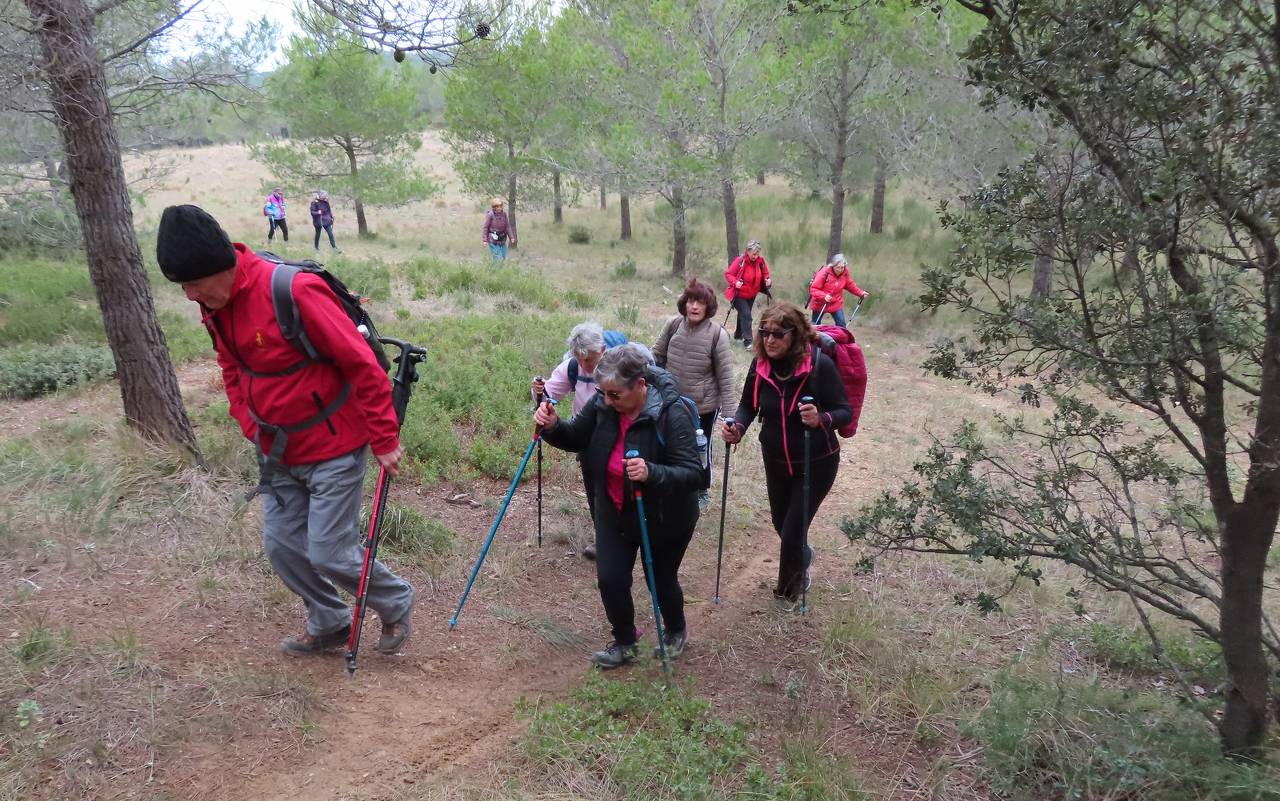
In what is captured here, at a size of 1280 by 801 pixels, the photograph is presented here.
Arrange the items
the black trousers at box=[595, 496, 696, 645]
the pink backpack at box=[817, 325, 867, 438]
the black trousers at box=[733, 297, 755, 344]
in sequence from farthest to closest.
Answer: the black trousers at box=[733, 297, 755, 344]
the pink backpack at box=[817, 325, 867, 438]
the black trousers at box=[595, 496, 696, 645]

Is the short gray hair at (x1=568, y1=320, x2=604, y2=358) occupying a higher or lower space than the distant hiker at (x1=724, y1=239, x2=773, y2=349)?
higher

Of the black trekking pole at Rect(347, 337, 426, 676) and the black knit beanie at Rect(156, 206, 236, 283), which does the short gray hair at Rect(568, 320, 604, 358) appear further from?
the black knit beanie at Rect(156, 206, 236, 283)

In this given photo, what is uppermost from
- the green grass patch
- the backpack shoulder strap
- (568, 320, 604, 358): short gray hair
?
the backpack shoulder strap

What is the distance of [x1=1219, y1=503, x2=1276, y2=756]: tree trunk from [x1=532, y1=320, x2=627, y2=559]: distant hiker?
287cm

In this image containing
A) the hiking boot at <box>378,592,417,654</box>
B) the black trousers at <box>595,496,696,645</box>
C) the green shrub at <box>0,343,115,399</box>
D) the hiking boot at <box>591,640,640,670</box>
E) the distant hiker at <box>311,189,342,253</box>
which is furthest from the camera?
the distant hiker at <box>311,189,342,253</box>

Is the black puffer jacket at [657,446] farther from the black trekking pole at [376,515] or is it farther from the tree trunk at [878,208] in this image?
the tree trunk at [878,208]

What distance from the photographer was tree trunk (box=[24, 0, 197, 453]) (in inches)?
187

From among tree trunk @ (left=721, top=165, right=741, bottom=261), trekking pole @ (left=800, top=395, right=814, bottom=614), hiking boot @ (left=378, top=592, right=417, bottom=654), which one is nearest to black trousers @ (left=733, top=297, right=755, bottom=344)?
tree trunk @ (left=721, top=165, right=741, bottom=261)

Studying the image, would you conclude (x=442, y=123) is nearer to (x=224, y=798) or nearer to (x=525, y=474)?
(x=525, y=474)

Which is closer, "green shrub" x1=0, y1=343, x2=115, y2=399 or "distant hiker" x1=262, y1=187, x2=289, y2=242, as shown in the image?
"green shrub" x1=0, y1=343, x2=115, y2=399

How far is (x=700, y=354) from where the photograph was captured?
5570 millimetres

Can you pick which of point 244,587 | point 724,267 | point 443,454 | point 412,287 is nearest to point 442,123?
point 724,267

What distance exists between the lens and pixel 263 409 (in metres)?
3.30

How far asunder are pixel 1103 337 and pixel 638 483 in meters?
1.96
